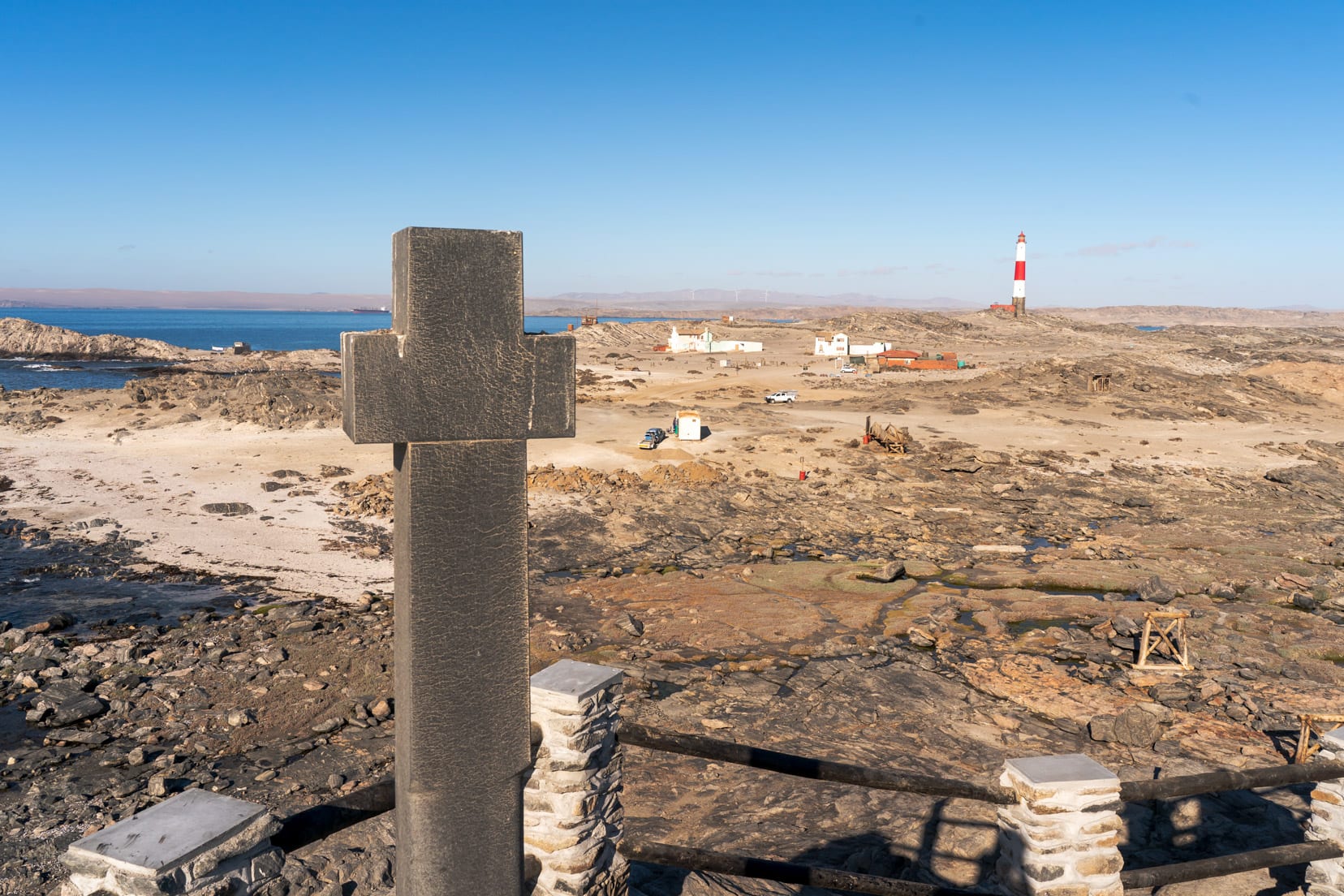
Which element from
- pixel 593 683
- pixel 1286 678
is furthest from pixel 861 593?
pixel 593 683

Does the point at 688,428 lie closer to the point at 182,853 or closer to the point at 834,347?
the point at 182,853

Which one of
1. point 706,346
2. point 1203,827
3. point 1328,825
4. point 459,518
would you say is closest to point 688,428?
point 1203,827

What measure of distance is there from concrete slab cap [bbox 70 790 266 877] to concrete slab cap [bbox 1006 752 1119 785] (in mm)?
3721

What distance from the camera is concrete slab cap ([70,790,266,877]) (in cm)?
287

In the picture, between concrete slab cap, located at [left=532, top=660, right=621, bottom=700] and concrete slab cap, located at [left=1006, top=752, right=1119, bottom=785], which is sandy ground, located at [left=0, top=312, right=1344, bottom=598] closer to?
concrete slab cap, located at [left=532, top=660, right=621, bottom=700]

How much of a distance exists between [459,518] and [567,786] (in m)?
1.69

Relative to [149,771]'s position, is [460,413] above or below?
above

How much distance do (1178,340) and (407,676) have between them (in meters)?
117

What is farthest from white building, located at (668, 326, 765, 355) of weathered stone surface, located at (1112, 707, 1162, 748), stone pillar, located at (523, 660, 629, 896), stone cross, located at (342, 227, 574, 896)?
stone cross, located at (342, 227, 574, 896)

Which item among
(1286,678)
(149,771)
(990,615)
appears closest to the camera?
(149,771)

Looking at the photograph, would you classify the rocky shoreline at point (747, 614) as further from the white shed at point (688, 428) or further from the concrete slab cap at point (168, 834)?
the concrete slab cap at point (168, 834)

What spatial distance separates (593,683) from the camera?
14.4 ft

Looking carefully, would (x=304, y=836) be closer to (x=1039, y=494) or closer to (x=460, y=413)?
(x=460, y=413)

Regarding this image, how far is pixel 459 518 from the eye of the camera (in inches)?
132
